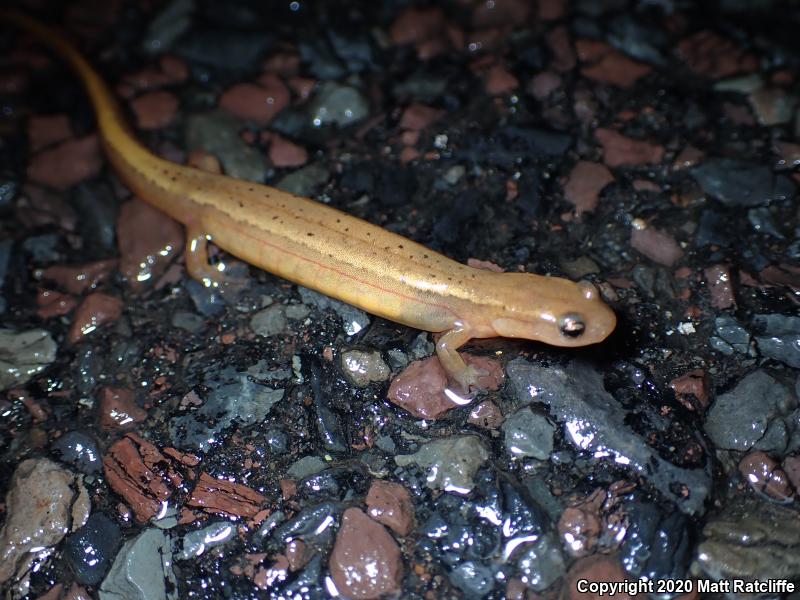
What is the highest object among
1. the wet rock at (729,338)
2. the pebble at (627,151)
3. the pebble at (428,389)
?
the pebble at (627,151)

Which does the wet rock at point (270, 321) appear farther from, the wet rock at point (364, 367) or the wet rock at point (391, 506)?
the wet rock at point (391, 506)

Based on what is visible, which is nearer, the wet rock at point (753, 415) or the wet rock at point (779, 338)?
the wet rock at point (753, 415)

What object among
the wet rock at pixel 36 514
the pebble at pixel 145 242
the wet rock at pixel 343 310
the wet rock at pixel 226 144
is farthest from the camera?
the wet rock at pixel 226 144

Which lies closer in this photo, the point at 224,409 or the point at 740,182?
the point at 224,409

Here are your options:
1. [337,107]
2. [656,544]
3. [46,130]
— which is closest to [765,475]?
[656,544]

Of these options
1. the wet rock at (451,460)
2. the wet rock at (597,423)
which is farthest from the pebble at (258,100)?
the wet rock at (451,460)

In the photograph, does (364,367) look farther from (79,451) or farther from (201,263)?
(79,451)

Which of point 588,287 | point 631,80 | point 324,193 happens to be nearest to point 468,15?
point 631,80

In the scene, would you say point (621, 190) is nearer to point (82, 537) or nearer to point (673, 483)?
point (673, 483)
